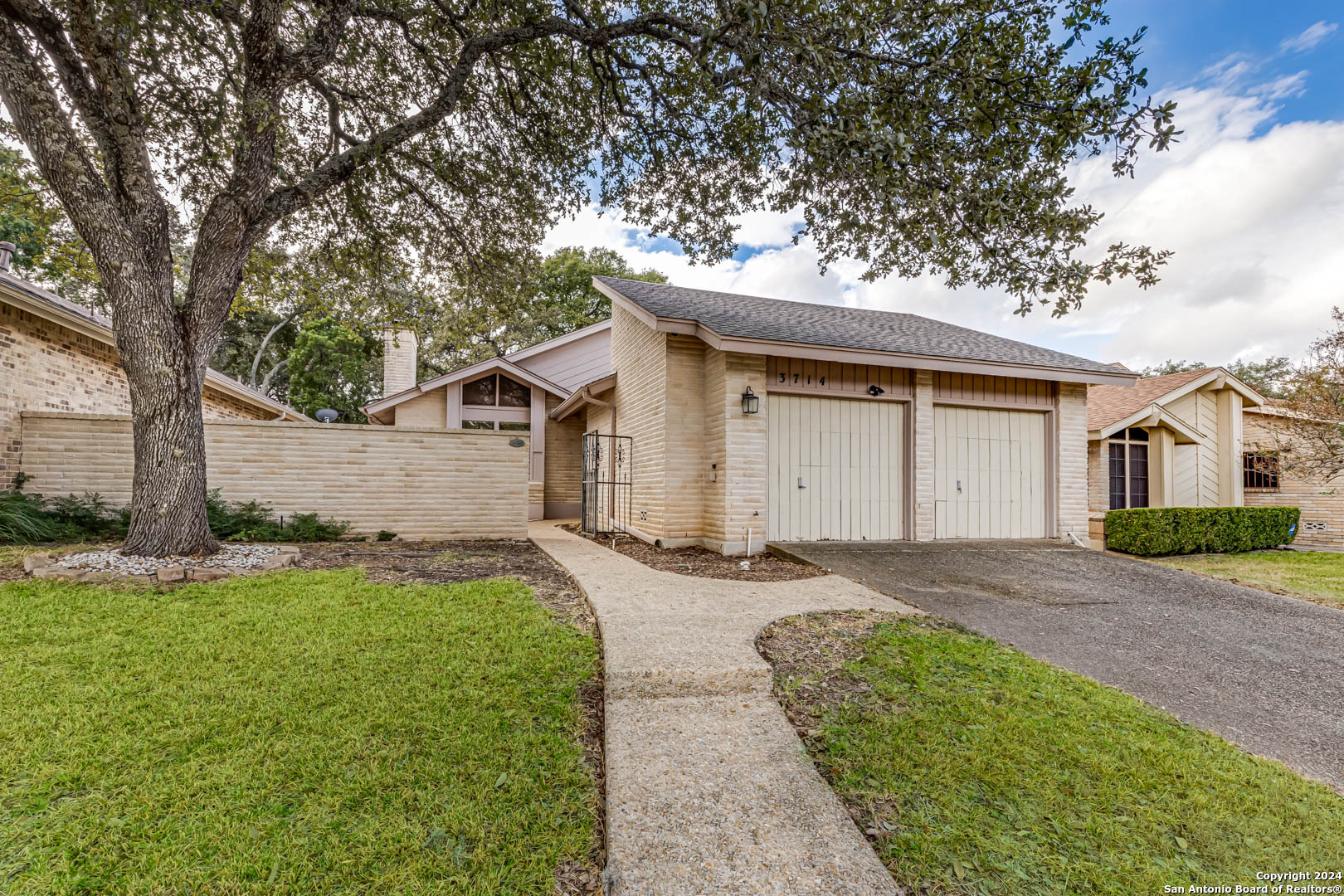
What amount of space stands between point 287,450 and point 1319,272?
18.9 m

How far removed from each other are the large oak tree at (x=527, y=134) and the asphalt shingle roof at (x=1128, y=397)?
26.0ft

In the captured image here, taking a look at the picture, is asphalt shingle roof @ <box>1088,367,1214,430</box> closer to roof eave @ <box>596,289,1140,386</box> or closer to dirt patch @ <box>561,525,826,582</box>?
roof eave @ <box>596,289,1140,386</box>

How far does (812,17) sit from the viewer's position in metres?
4.11

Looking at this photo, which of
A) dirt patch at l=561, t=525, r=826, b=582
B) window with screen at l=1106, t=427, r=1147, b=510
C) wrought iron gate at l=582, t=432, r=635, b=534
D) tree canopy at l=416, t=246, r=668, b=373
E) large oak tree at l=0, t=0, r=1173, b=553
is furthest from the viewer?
window with screen at l=1106, t=427, r=1147, b=510

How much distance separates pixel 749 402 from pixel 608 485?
4358mm

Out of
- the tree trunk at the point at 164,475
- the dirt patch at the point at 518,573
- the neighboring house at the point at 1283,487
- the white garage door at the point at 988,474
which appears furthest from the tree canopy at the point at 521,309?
the neighboring house at the point at 1283,487

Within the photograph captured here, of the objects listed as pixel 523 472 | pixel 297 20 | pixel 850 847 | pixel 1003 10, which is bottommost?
pixel 850 847

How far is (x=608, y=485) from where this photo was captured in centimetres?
1071

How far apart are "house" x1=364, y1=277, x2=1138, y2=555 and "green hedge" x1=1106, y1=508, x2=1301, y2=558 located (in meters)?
0.80

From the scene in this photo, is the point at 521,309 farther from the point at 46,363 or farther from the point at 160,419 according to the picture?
the point at 46,363

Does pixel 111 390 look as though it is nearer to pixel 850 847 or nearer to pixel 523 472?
pixel 523 472

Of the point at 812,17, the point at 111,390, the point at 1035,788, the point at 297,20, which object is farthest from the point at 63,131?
the point at 1035,788

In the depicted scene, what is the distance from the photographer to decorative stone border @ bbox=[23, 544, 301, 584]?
4727mm

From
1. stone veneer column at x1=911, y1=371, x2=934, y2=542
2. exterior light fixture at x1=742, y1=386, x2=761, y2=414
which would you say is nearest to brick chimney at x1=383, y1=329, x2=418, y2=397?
exterior light fixture at x1=742, y1=386, x2=761, y2=414
